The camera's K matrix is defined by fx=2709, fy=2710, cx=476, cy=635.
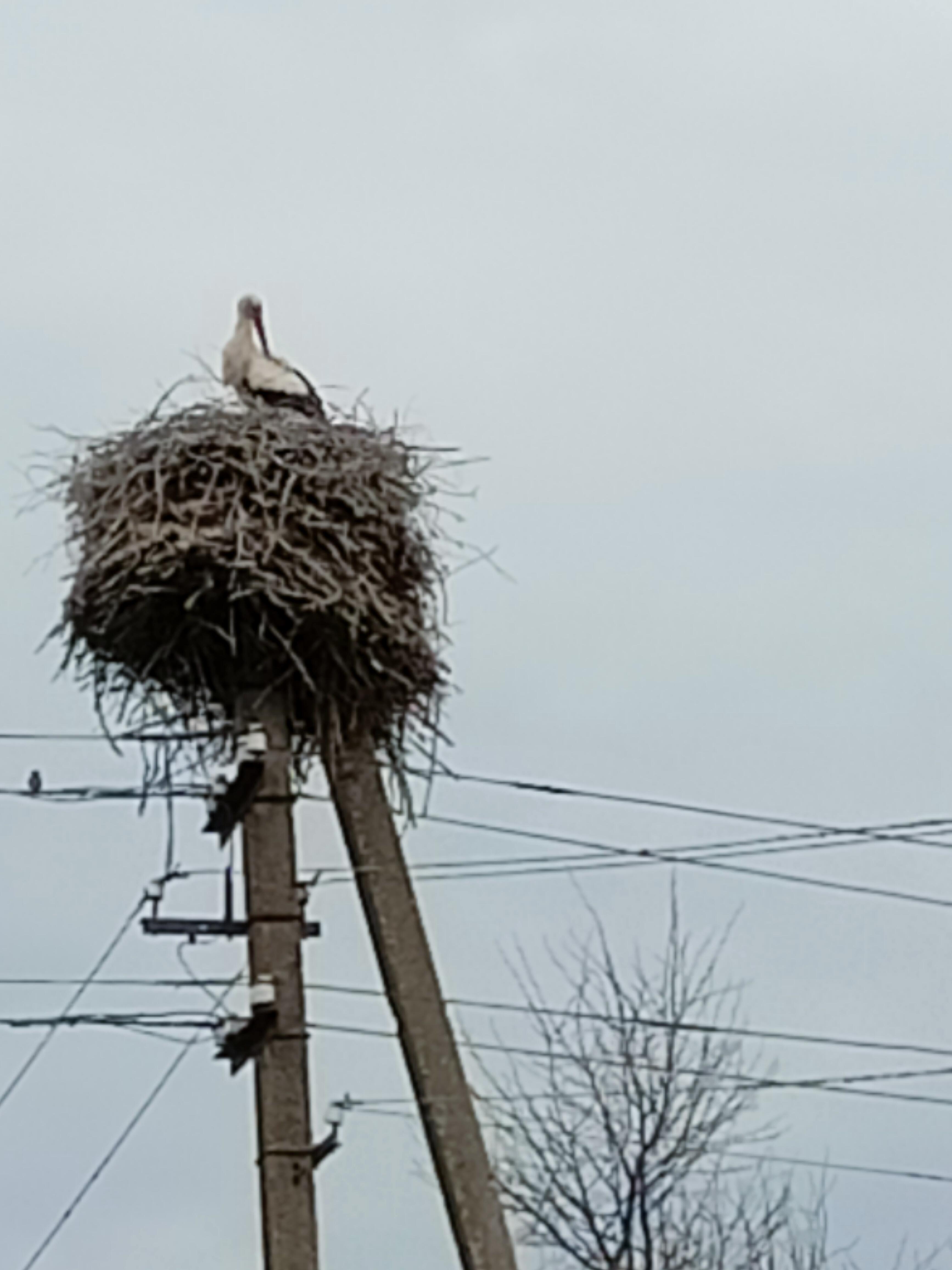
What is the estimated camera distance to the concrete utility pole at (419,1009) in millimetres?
8789

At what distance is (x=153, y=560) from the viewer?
9.02 m

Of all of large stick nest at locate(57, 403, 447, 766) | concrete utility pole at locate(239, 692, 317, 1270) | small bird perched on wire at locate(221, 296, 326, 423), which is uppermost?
small bird perched on wire at locate(221, 296, 326, 423)

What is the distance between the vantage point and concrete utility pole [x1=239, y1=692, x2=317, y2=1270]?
28.2 ft

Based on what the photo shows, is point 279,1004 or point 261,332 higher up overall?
point 261,332

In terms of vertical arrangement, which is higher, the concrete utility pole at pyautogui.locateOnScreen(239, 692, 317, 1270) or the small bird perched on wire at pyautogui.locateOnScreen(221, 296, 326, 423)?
the small bird perched on wire at pyautogui.locateOnScreen(221, 296, 326, 423)

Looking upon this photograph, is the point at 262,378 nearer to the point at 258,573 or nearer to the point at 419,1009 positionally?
the point at 258,573

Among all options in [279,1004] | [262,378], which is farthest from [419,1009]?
[262,378]

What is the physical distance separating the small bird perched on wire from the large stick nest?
0.61 feet

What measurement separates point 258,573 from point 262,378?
116 cm

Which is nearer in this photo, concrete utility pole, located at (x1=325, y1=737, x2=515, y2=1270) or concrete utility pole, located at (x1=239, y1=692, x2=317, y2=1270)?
concrete utility pole, located at (x1=239, y1=692, x2=317, y2=1270)

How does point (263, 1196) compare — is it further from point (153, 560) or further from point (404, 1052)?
point (153, 560)

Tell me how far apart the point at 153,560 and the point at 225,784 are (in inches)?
30.9

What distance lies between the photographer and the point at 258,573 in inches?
352

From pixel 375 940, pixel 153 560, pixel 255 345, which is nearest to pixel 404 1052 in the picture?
pixel 375 940
